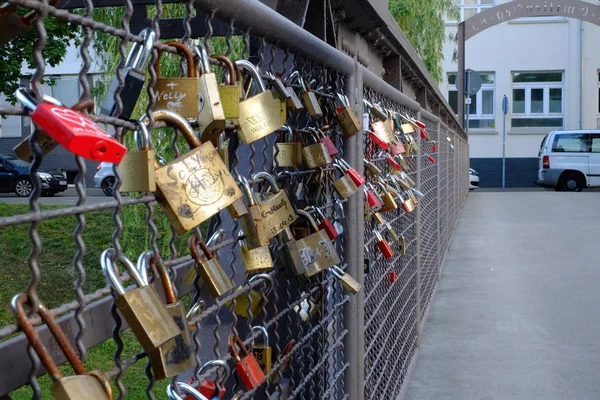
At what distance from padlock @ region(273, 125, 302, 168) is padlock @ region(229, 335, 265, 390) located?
0.44m

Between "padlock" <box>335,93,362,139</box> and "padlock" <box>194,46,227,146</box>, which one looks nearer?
"padlock" <box>194,46,227,146</box>

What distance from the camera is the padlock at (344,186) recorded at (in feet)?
7.07

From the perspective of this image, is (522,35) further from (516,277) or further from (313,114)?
(313,114)

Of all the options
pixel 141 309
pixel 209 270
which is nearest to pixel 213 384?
pixel 209 270

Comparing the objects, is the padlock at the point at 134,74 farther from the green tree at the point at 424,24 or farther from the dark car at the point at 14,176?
the dark car at the point at 14,176

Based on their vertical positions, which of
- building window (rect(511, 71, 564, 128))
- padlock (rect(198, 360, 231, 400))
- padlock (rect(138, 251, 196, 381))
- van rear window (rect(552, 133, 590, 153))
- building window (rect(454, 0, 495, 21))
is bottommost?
van rear window (rect(552, 133, 590, 153))

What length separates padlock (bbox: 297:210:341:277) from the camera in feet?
5.98

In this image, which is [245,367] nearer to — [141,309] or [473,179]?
[141,309]

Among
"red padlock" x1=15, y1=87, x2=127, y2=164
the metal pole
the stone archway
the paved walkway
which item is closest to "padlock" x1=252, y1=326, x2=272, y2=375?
"red padlock" x1=15, y1=87, x2=127, y2=164

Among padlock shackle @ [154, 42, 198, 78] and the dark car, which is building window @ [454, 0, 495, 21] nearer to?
the dark car

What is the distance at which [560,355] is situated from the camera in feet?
15.3

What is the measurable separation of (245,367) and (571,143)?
22325mm

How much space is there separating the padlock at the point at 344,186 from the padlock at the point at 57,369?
1.32 m

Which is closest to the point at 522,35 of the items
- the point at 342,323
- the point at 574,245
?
the point at 574,245
